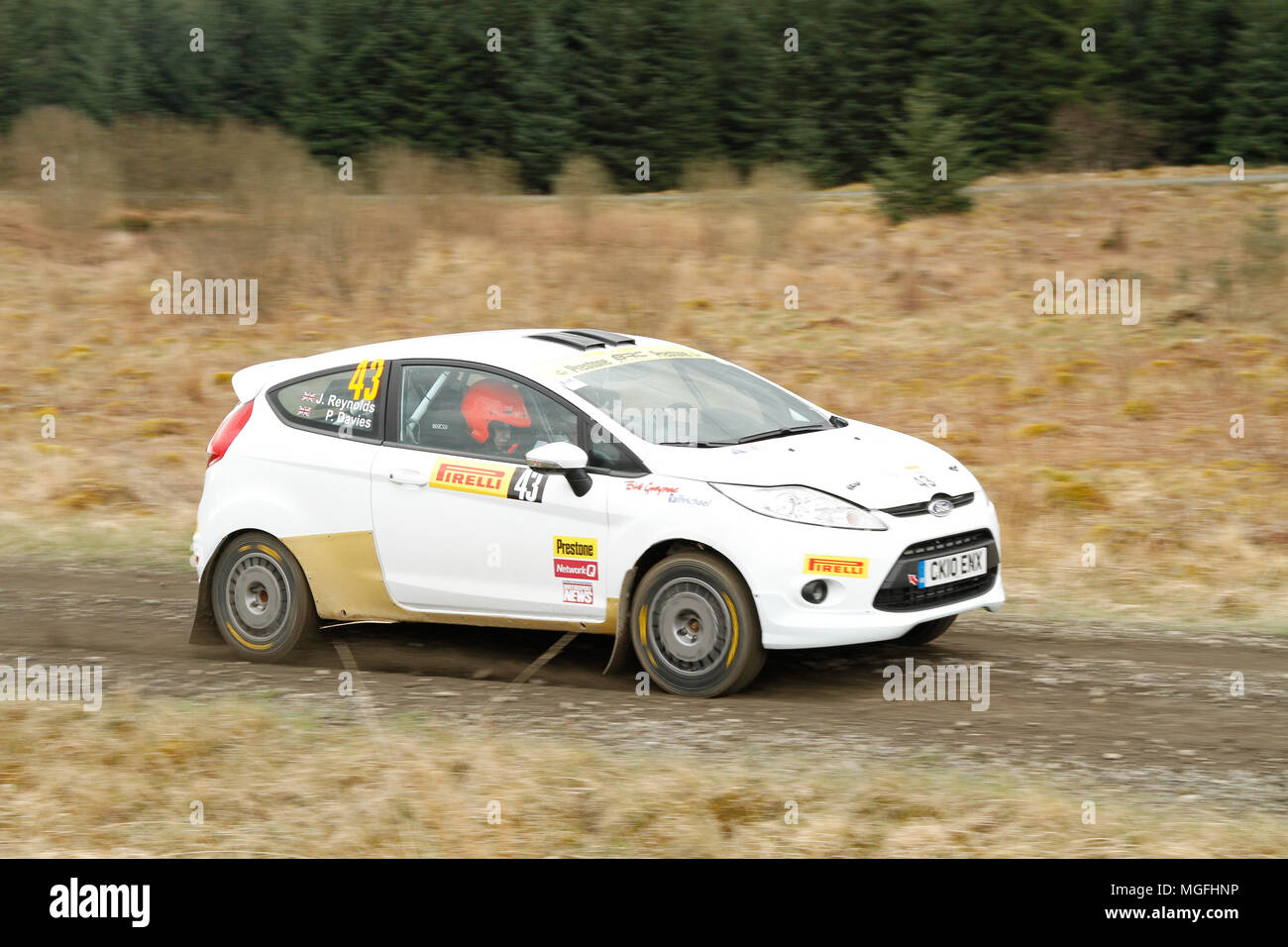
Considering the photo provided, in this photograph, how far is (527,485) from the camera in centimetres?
731

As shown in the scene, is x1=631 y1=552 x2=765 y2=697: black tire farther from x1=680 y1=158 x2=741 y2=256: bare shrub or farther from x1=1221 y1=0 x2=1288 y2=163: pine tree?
x1=1221 y1=0 x2=1288 y2=163: pine tree

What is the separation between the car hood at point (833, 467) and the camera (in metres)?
6.93

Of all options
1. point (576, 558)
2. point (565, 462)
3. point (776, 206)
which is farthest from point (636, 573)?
point (776, 206)

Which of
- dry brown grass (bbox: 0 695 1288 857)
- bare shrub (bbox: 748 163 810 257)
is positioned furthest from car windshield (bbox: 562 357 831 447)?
bare shrub (bbox: 748 163 810 257)

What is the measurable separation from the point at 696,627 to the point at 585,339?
189 cm

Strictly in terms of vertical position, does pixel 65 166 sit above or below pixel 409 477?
above

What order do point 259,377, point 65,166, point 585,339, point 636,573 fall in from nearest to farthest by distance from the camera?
1. point 636,573
2. point 585,339
3. point 259,377
4. point 65,166

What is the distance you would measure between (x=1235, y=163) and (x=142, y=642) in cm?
2365

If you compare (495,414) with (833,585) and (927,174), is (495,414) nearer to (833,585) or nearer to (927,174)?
(833,585)

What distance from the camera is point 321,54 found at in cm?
3189

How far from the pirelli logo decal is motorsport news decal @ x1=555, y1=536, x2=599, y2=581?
3.53 ft

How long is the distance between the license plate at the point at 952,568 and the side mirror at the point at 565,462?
1634mm

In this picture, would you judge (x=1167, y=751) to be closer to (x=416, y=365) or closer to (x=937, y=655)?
(x=937, y=655)

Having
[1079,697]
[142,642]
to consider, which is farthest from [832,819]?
[142,642]
